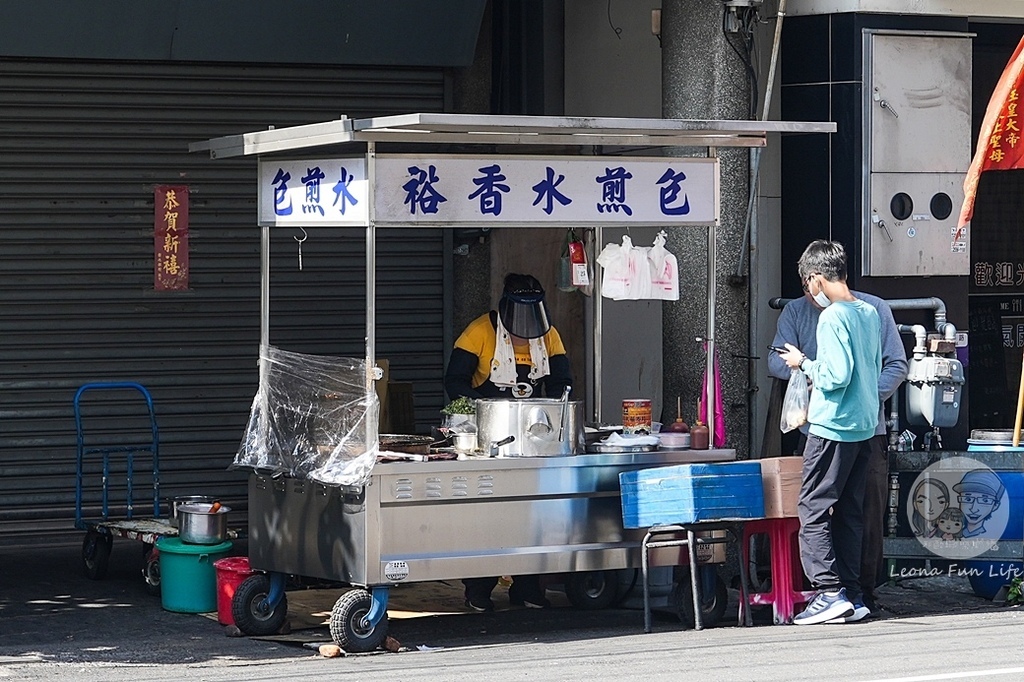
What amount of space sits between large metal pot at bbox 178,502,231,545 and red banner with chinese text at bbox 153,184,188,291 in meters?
3.18

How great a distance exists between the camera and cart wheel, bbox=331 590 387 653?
28.2ft

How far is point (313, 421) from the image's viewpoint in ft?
30.2

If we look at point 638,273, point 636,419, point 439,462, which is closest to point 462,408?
point 439,462

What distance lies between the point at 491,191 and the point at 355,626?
2499mm

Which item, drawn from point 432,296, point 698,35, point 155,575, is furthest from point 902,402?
point 155,575

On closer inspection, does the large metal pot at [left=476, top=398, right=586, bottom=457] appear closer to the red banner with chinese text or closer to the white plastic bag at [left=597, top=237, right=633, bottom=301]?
the white plastic bag at [left=597, top=237, right=633, bottom=301]

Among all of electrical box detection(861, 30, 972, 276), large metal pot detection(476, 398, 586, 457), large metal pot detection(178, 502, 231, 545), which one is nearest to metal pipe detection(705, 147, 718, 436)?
large metal pot detection(476, 398, 586, 457)

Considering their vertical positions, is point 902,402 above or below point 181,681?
above

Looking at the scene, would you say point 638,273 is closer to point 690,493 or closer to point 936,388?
point 690,493

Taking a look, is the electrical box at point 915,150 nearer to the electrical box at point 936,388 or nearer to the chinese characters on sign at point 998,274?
the electrical box at point 936,388

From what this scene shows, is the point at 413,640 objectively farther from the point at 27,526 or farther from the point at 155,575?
the point at 27,526

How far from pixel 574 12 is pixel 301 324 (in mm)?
3470

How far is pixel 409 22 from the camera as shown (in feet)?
41.9

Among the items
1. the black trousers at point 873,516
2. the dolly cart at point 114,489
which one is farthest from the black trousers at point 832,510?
the dolly cart at point 114,489
